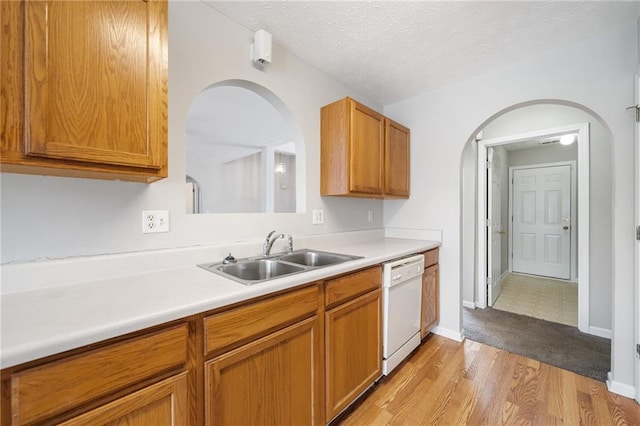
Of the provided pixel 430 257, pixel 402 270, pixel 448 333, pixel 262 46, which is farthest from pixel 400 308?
pixel 262 46

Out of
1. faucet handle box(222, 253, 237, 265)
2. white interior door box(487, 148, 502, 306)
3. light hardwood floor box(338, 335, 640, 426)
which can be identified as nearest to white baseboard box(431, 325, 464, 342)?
light hardwood floor box(338, 335, 640, 426)

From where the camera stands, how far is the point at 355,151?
2074 millimetres

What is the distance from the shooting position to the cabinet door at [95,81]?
80 centimetres

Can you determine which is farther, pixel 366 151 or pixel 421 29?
pixel 366 151

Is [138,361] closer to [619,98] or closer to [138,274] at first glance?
[138,274]

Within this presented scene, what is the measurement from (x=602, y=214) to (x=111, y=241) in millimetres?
3915

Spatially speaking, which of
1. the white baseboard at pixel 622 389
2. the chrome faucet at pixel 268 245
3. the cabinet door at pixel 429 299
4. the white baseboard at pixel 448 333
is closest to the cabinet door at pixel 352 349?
the chrome faucet at pixel 268 245

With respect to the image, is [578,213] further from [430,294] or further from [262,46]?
[262,46]

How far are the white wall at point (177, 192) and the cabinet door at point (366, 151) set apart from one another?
1.06 feet

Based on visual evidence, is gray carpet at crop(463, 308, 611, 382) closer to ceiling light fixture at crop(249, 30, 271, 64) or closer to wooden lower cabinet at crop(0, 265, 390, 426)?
wooden lower cabinet at crop(0, 265, 390, 426)

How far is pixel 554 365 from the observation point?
Answer: 6.54 ft

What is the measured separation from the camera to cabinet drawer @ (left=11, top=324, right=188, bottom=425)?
0.61 m

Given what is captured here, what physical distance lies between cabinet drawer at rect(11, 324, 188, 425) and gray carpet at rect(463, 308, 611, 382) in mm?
2607

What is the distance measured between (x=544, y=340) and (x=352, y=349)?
2.08 m
